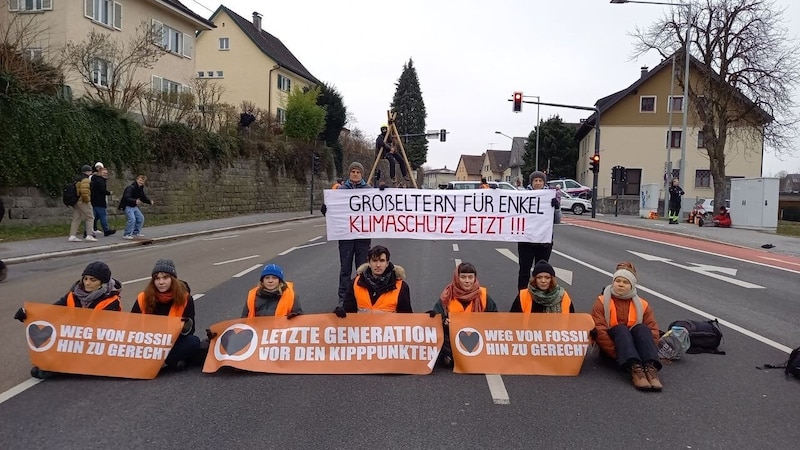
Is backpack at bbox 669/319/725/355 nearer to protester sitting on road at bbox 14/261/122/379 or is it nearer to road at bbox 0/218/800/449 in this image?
road at bbox 0/218/800/449

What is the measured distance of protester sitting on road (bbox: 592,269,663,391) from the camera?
210 inches

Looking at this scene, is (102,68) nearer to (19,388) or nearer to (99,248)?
(99,248)

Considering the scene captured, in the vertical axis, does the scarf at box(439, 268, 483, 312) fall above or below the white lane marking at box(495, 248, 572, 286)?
above

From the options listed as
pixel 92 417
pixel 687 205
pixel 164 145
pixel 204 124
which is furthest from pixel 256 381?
pixel 687 205

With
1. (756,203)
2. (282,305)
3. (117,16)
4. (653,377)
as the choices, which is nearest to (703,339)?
(653,377)

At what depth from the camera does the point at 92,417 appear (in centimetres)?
437

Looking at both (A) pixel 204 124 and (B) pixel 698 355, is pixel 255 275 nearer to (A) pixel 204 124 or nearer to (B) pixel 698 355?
(B) pixel 698 355

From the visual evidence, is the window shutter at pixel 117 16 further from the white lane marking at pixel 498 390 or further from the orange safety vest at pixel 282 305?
the white lane marking at pixel 498 390

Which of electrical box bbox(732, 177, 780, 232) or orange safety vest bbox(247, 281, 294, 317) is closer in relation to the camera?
orange safety vest bbox(247, 281, 294, 317)

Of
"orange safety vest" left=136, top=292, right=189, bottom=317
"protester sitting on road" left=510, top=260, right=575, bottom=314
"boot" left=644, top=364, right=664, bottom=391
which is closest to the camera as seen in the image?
"boot" left=644, top=364, right=664, bottom=391

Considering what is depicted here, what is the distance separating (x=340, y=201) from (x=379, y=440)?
4377mm

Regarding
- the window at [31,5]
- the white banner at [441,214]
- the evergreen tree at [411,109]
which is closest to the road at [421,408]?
the white banner at [441,214]

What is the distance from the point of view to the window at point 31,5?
27.8m

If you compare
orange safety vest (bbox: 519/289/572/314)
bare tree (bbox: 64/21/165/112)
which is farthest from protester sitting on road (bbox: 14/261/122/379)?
bare tree (bbox: 64/21/165/112)
